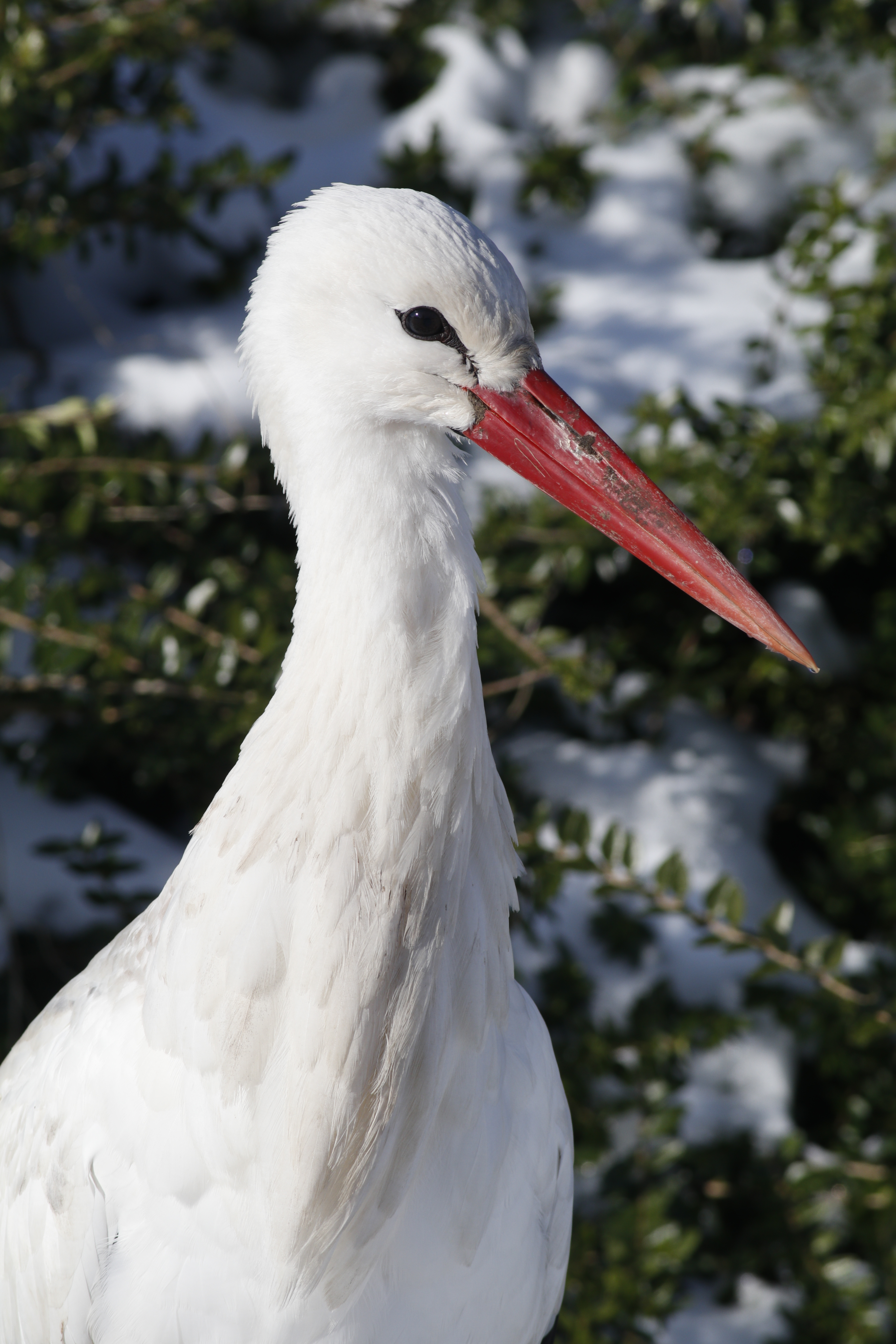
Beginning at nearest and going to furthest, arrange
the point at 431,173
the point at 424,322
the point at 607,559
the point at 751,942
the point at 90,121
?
the point at 424,322, the point at 751,942, the point at 607,559, the point at 90,121, the point at 431,173

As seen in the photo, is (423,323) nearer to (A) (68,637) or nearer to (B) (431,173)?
(A) (68,637)

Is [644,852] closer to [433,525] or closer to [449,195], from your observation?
[433,525]

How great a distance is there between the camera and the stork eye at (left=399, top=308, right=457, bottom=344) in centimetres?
86

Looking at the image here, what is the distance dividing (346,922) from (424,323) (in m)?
0.44

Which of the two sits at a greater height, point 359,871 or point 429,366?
point 429,366

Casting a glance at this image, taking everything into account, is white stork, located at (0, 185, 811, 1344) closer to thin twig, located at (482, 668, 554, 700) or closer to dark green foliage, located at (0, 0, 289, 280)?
thin twig, located at (482, 668, 554, 700)

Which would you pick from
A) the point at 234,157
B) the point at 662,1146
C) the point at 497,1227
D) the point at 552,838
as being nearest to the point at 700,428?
the point at 552,838

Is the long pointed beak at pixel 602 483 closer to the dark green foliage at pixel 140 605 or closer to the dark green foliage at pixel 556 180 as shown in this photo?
the dark green foliage at pixel 140 605

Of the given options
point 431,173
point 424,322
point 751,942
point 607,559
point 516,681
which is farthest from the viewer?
point 431,173

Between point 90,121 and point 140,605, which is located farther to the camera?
point 90,121

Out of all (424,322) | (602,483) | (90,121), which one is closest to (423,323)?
(424,322)

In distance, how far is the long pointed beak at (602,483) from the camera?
0.89m

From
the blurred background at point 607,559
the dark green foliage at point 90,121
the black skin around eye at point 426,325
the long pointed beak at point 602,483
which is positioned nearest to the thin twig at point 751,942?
the blurred background at point 607,559

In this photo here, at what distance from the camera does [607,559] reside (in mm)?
1737
